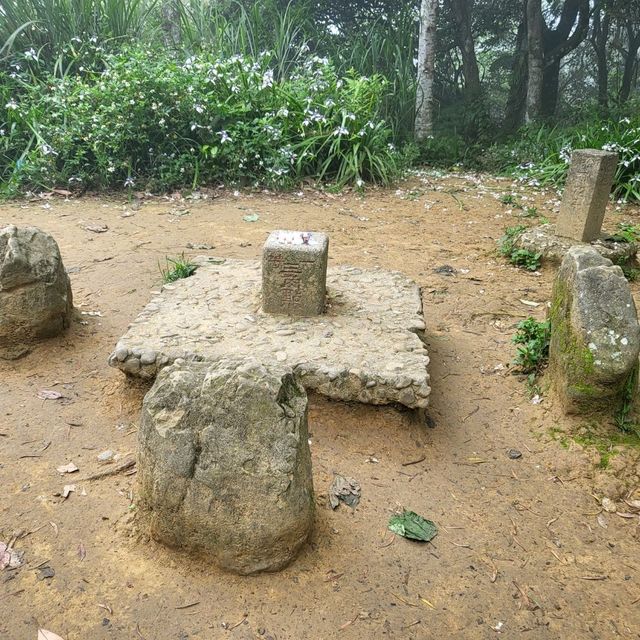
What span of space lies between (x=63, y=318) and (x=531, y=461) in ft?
9.25

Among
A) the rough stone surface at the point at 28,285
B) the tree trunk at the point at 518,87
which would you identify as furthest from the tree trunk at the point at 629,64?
the rough stone surface at the point at 28,285

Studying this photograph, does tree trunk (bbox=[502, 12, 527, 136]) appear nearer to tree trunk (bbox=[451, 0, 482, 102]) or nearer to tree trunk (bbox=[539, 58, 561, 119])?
tree trunk (bbox=[539, 58, 561, 119])

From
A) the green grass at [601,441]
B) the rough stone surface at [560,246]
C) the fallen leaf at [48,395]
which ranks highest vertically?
the rough stone surface at [560,246]

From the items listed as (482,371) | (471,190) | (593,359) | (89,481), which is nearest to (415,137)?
(471,190)

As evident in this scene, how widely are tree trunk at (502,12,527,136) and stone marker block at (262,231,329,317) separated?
7378 mm

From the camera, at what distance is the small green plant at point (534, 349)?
357cm

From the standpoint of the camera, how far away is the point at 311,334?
3.51 metres

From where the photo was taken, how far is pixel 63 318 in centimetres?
377

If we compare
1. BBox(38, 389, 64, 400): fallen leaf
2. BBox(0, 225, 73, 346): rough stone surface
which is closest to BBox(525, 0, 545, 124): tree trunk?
BBox(0, 225, 73, 346): rough stone surface

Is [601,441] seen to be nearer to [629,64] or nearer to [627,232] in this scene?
[627,232]

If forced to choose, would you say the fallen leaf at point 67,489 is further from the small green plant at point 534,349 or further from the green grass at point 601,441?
the small green plant at point 534,349

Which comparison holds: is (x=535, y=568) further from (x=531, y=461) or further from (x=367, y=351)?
(x=367, y=351)

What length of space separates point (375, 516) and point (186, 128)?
19.4 ft

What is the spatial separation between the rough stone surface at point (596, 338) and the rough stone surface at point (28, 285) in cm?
289
